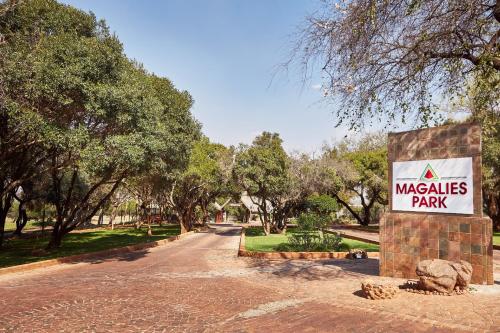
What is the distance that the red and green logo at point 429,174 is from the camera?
11047 mm

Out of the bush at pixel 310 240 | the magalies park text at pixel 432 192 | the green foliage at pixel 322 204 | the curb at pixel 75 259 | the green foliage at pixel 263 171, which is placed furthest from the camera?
the green foliage at pixel 322 204

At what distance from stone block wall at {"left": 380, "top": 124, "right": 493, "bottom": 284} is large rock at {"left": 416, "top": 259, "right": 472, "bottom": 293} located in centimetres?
81

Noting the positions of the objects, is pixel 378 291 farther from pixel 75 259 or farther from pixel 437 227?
pixel 75 259

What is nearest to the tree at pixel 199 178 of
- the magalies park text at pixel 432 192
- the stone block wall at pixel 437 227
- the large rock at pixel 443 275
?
the stone block wall at pixel 437 227

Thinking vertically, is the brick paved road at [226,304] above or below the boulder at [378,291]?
below

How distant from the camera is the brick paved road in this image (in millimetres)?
7129

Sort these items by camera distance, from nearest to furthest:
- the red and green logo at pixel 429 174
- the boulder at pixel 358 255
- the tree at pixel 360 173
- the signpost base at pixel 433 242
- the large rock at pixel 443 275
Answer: the large rock at pixel 443 275 → the signpost base at pixel 433 242 → the red and green logo at pixel 429 174 → the boulder at pixel 358 255 → the tree at pixel 360 173

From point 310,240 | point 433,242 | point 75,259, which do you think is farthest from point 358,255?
point 75,259

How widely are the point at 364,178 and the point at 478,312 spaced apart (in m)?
37.6

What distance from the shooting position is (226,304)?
28.8ft

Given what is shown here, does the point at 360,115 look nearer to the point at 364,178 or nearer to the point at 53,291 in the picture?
the point at 53,291

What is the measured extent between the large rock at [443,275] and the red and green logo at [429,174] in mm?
2633

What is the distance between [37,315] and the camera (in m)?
7.95

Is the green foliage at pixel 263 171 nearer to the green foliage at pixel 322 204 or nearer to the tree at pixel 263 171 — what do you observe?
the tree at pixel 263 171
